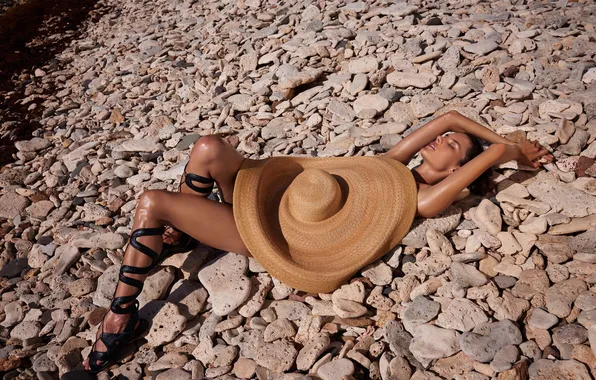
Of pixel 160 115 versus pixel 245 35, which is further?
pixel 245 35

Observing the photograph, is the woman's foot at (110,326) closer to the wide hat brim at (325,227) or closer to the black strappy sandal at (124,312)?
the black strappy sandal at (124,312)

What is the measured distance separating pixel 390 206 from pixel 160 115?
359 cm

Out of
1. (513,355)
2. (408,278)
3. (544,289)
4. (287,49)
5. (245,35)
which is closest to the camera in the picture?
(513,355)

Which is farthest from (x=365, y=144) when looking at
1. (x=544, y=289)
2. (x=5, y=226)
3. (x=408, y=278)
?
(x=5, y=226)

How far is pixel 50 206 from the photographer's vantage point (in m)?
4.71

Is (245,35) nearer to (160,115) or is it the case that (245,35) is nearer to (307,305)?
(160,115)

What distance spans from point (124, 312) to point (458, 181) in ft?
7.78

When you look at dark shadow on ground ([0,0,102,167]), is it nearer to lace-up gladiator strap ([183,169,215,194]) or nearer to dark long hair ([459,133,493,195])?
lace-up gladiator strap ([183,169,215,194])

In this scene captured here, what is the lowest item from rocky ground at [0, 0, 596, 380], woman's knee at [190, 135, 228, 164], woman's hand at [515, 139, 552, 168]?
rocky ground at [0, 0, 596, 380]

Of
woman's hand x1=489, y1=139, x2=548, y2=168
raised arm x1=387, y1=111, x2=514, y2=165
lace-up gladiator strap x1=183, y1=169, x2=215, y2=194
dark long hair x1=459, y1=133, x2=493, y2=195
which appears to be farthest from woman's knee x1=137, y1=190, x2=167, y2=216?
woman's hand x1=489, y1=139, x2=548, y2=168

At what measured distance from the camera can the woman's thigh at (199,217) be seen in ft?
10.3

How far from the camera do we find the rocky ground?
9.75 ft

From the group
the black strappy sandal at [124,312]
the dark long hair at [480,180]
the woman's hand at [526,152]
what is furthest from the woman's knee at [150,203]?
the woman's hand at [526,152]

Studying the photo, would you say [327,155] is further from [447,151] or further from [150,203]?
[150,203]
